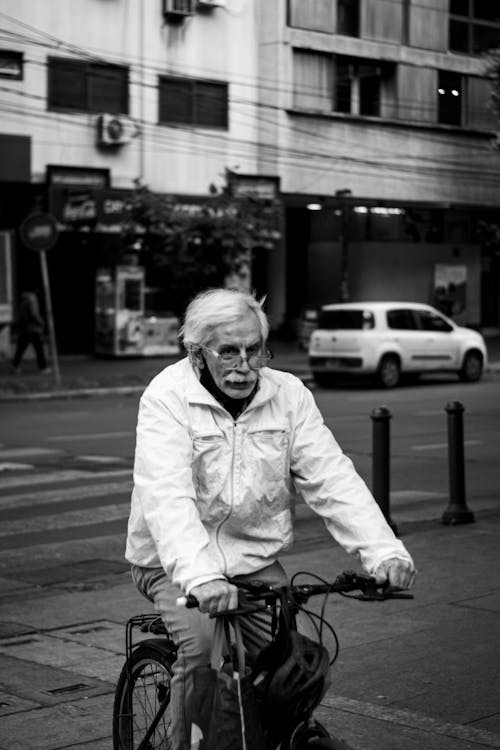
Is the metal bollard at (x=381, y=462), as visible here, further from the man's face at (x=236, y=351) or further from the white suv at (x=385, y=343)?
the white suv at (x=385, y=343)

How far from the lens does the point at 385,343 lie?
26.1 meters

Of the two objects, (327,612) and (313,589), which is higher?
(313,589)

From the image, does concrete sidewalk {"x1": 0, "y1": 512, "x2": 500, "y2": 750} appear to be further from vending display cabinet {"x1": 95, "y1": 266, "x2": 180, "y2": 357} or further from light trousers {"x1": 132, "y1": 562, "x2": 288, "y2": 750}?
vending display cabinet {"x1": 95, "y1": 266, "x2": 180, "y2": 357}

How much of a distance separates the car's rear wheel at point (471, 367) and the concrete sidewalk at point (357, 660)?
18995mm

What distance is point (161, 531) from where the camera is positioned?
149 inches

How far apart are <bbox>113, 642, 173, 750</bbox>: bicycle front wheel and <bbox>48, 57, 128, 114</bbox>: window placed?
1092 inches

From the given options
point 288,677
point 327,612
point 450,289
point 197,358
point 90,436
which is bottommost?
point 90,436

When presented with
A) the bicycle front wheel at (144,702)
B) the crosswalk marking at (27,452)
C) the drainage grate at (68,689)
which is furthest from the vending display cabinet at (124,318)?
the bicycle front wheel at (144,702)

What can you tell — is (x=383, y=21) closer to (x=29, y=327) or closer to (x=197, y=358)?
(x=29, y=327)

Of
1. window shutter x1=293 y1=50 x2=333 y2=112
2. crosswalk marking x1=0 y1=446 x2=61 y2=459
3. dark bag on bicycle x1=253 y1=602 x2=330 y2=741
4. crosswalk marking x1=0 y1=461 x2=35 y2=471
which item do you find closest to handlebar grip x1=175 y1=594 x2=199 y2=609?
dark bag on bicycle x1=253 y1=602 x2=330 y2=741

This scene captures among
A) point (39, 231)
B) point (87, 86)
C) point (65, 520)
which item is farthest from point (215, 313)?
point (87, 86)

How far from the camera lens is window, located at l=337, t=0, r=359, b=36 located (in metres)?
37.3

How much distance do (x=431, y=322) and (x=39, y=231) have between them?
318 inches

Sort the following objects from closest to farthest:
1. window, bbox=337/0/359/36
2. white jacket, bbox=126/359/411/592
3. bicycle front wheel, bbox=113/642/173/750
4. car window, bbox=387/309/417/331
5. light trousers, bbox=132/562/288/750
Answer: light trousers, bbox=132/562/288/750, white jacket, bbox=126/359/411/592, bicycle front wheel, bbox=113/642/173/750, car window, bbox=387/309/417/331, window, bbox=337/0/359/36
